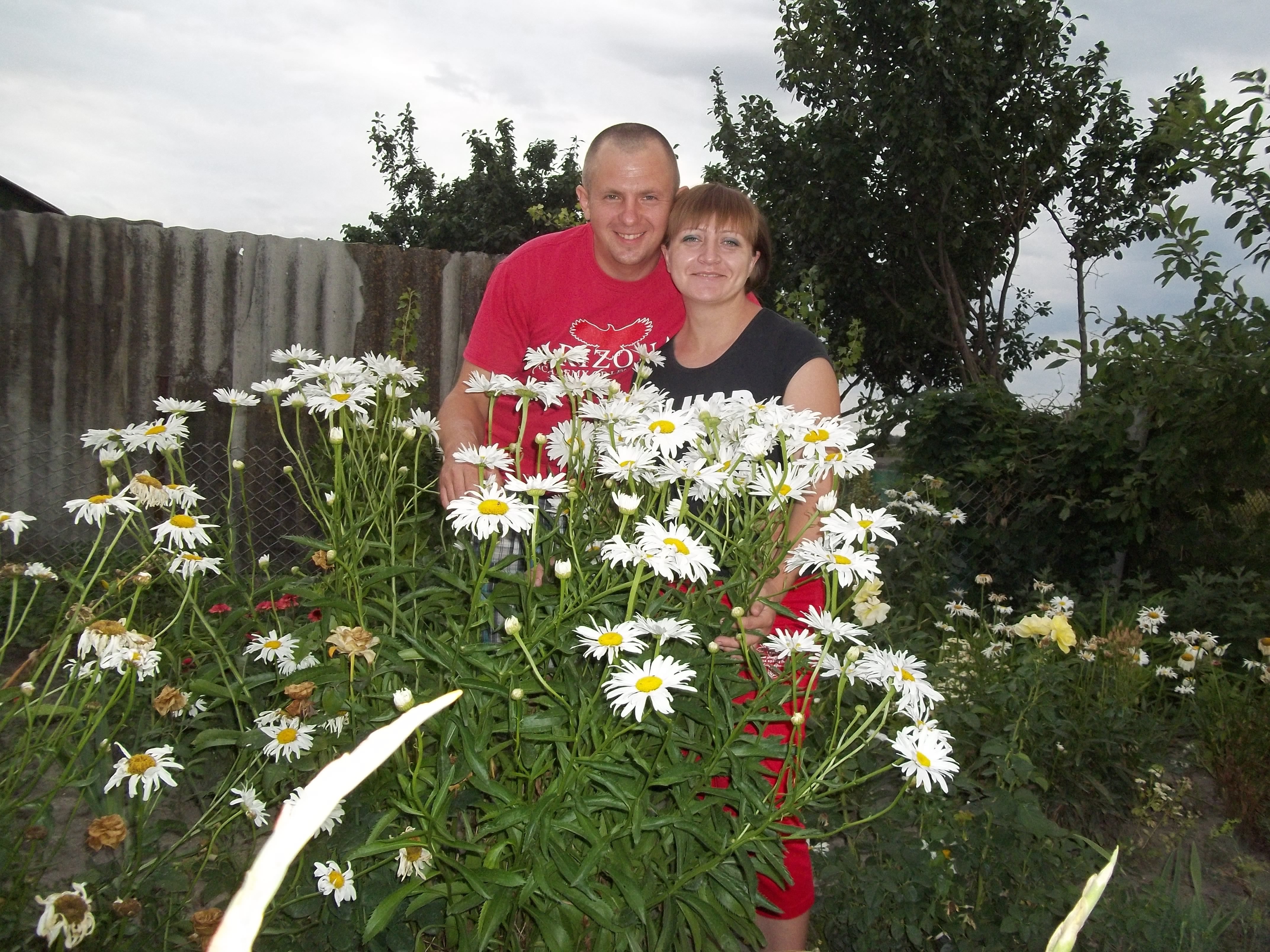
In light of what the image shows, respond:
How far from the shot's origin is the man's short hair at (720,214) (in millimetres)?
2180

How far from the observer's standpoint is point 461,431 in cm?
205

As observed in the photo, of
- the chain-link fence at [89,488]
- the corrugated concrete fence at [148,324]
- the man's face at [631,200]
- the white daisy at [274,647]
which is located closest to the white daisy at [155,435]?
the white daisy at [274,647]

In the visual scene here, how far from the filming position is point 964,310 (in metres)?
12.1

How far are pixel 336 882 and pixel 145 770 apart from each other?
1.16 feet

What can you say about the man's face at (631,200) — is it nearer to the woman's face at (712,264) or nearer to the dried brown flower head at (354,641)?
the woman's face at (712,264)

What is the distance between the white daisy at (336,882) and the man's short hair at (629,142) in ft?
5.29

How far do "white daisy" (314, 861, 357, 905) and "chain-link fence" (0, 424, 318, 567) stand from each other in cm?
404

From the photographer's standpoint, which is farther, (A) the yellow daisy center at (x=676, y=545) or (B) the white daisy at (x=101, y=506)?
(B) the white daisy at (x=101, y=506)

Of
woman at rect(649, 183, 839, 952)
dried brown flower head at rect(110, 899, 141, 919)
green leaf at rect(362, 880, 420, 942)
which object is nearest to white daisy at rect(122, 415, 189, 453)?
dried brown flower head at rect(110, 899, 141, 919)

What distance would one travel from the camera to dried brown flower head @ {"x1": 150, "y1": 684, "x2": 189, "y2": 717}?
1.48 meters

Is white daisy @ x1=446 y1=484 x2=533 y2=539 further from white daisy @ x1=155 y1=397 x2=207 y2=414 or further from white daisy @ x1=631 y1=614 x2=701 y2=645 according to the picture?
white daisy @ x1=155 y1=397 x2=207 y2=414

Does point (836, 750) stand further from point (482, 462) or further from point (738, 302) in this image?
point (738, 302)

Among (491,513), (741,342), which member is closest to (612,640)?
(491,513)

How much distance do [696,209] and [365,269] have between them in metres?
4.62
